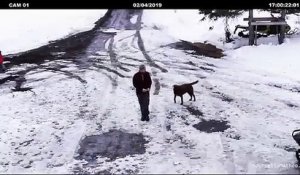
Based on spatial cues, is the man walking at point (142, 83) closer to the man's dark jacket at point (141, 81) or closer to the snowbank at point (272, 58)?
the man's dark jacket at point (141, 81)

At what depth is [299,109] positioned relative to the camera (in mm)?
13023

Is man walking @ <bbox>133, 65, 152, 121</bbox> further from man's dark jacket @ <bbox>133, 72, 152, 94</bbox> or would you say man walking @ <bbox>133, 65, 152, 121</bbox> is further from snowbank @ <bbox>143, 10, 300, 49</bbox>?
snowbank @ <bbox>143, 10, 300, 49</bbox>

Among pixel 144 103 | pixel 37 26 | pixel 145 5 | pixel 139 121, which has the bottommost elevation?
pixel 139 121

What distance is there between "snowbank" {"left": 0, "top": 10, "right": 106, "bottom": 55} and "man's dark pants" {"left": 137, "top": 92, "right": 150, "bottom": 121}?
14.7 metres

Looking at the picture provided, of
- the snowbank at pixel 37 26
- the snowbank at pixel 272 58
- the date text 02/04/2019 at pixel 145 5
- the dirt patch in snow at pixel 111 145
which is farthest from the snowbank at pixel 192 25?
the dirt patch in snow at pixel 111 145

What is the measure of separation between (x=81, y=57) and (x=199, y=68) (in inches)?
265

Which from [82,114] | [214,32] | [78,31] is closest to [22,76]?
[82,114]

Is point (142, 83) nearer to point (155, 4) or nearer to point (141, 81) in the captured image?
point (141, 81)

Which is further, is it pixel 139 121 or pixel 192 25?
pixel 192 25

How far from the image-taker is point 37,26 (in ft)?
110

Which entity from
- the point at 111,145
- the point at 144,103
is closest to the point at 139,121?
the point at 144,103

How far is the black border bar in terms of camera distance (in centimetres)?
1077

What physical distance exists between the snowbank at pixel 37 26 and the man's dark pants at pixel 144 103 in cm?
1466

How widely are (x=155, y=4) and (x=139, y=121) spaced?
3547 millimetres
